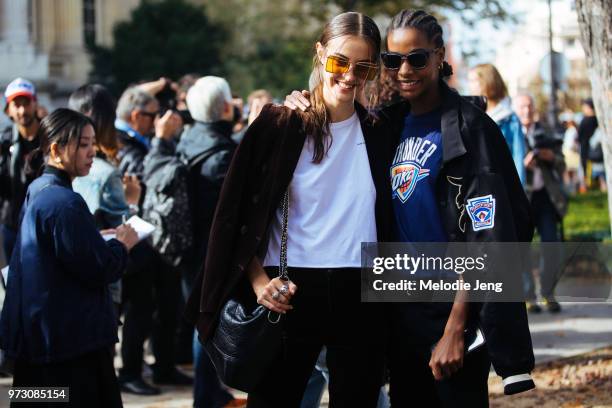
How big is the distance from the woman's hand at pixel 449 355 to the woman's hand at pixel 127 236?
6.15 ft

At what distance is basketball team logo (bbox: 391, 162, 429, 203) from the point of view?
12.3 feet

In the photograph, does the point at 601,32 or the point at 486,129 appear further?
the point at 601,32

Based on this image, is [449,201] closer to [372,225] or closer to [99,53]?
[372,225]

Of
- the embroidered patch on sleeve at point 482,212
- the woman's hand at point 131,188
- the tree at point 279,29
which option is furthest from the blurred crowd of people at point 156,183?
the tree at point 279,29

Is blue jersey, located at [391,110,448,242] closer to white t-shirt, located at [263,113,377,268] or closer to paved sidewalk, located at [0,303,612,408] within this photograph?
white t-shirt, located at [263,113,377,268]

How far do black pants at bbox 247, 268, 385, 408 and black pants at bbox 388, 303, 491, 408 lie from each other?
87 millimetres

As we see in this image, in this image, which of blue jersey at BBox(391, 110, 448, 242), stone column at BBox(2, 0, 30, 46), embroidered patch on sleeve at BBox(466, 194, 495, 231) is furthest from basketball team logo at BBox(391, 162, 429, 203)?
stone column at BBox(2, 0, 30, 46)

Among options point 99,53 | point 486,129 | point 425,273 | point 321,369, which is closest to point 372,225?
point 425,273

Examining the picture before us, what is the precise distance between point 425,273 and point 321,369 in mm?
1261

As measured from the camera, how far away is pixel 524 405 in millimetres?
6449

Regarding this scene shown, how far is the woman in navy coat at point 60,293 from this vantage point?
14.7 feet

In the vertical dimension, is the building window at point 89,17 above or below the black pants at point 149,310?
below

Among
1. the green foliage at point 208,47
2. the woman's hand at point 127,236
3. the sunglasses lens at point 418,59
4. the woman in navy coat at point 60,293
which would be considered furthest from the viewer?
the green foliage at point 208,47

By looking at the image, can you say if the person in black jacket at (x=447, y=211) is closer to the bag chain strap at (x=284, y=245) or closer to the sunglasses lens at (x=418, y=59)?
the sunglasses lens at (x=418, y=59)
